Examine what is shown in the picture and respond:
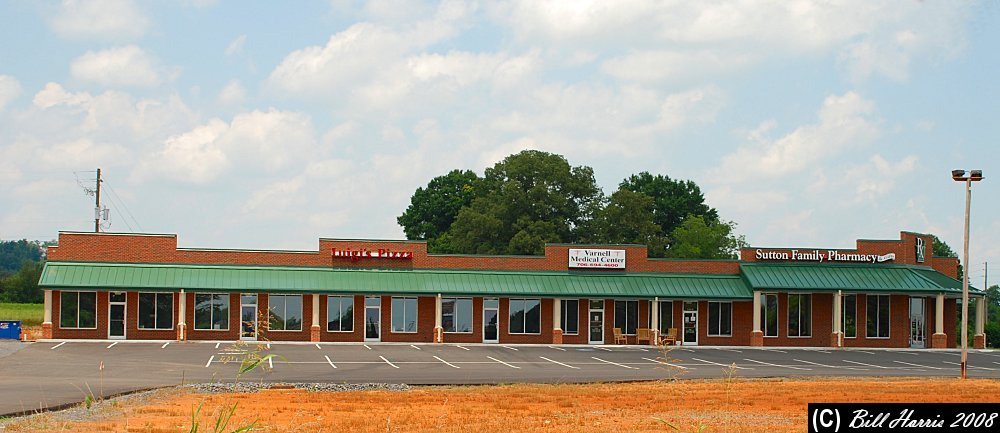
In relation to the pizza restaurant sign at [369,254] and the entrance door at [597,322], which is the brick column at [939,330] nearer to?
the entrance door at [597,322]

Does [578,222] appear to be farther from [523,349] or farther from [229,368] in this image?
[229,368]

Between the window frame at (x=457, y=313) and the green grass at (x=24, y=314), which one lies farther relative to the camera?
the green grass at (x=24, y=314)

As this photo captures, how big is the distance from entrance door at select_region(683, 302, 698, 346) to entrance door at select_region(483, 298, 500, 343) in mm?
10362

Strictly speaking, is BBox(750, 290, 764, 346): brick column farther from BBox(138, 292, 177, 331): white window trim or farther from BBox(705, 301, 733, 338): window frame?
BBox(138, 292, 177, 331): white window trim

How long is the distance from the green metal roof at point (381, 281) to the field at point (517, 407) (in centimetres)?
2495

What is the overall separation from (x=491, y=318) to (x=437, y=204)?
135ft

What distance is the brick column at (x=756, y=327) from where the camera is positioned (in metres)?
56.3

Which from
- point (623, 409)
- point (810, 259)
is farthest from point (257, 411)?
point (810, 259)

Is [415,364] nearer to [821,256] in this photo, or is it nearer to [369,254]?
[369,254]

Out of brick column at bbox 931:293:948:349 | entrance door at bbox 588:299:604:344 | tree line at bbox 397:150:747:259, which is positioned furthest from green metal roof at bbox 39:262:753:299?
tree line at bbox 397:150:747:259

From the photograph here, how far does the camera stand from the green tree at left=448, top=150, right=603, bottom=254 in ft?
264

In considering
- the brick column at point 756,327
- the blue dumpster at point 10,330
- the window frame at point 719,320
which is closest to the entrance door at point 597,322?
the window frame at point 719,320

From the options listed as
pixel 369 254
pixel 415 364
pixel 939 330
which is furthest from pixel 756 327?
pixel 415 364

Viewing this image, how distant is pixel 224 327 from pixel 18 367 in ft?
64.2
